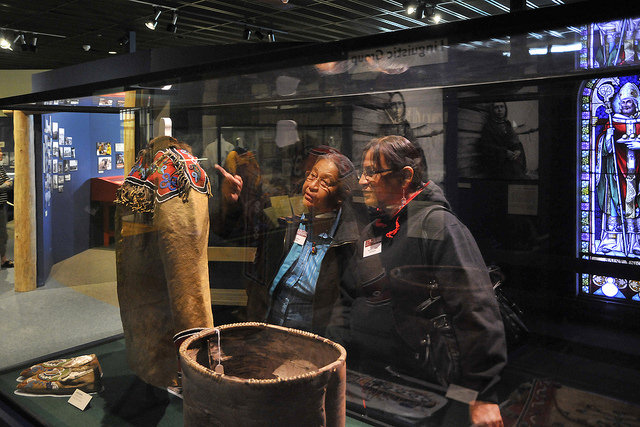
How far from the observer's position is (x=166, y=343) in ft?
7.23

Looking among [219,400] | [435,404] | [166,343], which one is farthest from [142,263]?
[435,404]

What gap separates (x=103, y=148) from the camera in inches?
113

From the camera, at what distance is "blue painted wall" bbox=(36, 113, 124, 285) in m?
2.89

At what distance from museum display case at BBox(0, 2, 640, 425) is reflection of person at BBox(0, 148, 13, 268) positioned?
395 cm

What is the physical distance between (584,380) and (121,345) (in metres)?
2.43

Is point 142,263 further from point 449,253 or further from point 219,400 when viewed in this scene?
point 449,253

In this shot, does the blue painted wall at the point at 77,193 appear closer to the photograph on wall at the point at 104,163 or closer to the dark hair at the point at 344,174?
the photograph on wall at the point at 104,163

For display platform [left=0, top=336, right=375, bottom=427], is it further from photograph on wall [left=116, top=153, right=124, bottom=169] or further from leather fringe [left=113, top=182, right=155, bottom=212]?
photograph on wall [left=116, top=153, right=124, bottom=169]

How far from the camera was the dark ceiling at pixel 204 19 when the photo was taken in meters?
7.07

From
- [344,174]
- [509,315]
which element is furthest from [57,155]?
[509,315]

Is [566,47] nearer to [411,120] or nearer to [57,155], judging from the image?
[411,120]

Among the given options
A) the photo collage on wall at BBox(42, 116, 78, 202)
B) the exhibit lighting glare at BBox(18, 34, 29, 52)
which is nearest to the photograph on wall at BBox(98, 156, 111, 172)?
the photo collage on wall at BBox(42, 116, 78, 202)

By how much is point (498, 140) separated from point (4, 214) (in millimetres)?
5814

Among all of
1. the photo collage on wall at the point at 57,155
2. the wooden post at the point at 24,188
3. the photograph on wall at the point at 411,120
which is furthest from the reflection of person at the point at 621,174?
the wooden post at the point at 24,188
